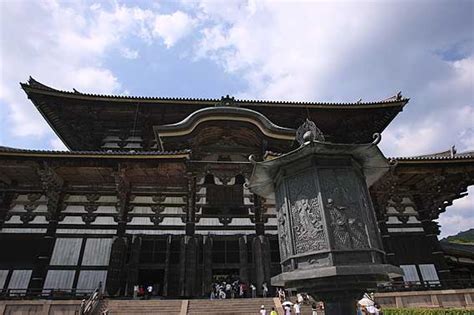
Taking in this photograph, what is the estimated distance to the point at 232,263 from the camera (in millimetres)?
13367

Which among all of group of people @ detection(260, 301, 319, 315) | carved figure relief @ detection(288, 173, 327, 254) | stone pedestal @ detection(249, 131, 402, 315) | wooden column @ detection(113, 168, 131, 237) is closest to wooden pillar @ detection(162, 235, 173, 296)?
wooden column @ detection(113, 168, 131, 237)

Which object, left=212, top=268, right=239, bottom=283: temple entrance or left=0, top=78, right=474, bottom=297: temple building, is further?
left=212, top=268, right=239, bottom=283: temple entrance

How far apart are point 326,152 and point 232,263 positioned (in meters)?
10.00

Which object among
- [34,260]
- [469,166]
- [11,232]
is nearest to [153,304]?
[34,260]

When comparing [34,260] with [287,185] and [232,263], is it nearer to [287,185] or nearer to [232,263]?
[232,263]

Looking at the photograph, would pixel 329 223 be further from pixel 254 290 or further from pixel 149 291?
pixel 149 291

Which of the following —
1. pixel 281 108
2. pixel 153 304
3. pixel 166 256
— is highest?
pixel 281 108

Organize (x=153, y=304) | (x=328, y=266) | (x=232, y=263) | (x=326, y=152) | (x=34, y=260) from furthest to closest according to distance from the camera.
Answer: (x=232, y=263) → (x=34, y=260) → (x=153, y=304) → (x=326, y=152) → (x=328, y=266)

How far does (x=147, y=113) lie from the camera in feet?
54.7

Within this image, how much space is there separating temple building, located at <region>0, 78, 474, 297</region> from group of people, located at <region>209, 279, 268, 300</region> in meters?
0.28

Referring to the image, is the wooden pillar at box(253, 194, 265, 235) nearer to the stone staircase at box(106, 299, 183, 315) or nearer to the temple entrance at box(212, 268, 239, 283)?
the temple entrance at box(212, 268, 239, 283)

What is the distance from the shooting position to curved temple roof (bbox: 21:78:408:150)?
1580cm

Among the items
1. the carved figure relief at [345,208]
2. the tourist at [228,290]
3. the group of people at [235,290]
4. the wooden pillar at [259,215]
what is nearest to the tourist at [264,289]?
the group of people at [235,290]

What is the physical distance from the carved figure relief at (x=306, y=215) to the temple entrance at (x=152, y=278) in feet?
34.7
